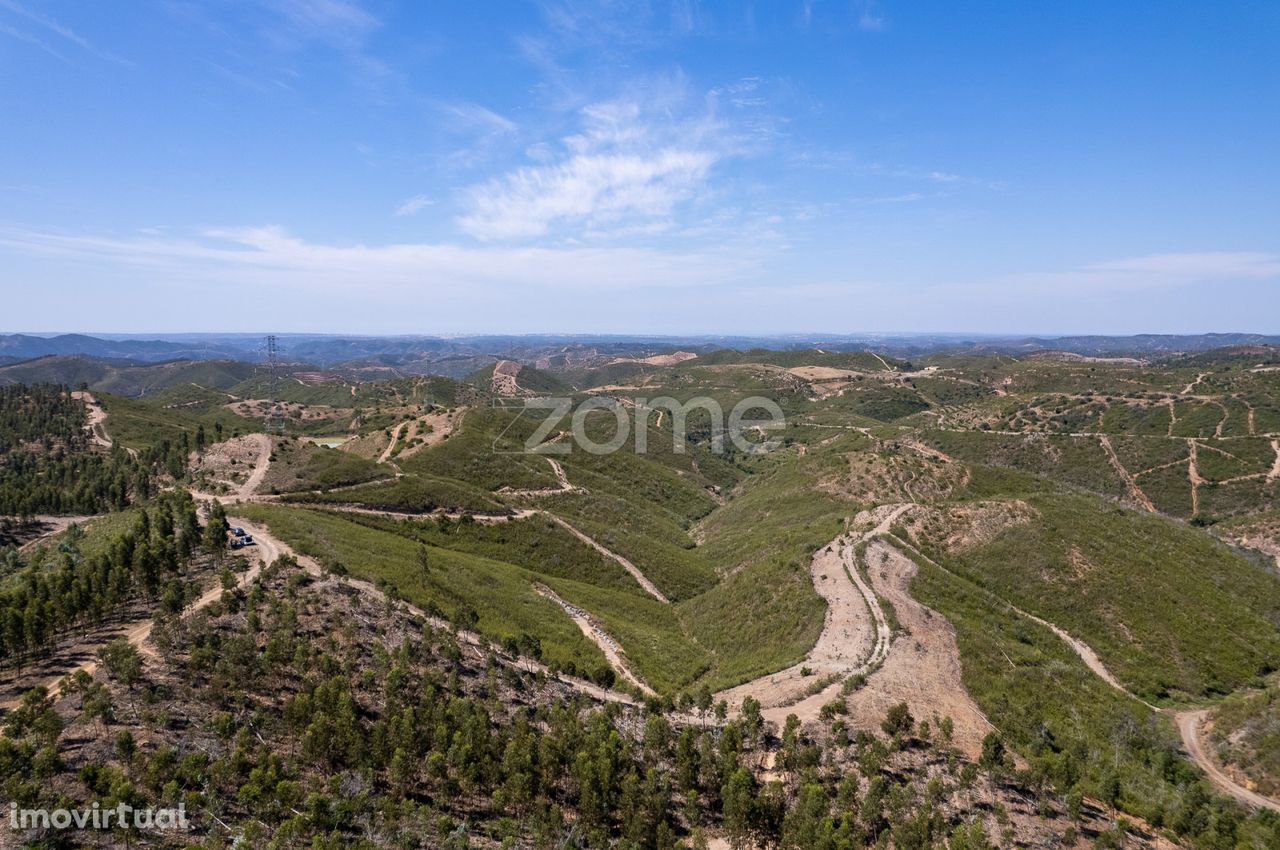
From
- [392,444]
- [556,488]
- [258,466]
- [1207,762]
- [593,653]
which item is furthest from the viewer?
[392,444]

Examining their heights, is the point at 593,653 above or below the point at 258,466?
below

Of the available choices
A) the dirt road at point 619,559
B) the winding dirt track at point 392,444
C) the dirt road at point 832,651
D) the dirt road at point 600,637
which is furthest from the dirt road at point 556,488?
the dirt road at point 832,651

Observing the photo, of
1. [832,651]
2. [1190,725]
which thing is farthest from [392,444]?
[1190,725]

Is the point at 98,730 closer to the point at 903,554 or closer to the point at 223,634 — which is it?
the point at 223,634

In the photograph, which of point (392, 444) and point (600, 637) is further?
point (392, 444)

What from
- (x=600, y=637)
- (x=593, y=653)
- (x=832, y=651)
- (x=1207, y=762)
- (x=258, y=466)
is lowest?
(x=1207, y=762)

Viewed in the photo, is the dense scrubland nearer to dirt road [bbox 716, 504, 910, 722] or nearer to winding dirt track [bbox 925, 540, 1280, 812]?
winding dirt track [bbox 925, 540, 1280, 812]

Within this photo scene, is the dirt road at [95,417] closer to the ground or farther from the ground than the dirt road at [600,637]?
farther from the ground

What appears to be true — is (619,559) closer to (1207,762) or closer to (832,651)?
(832,651)

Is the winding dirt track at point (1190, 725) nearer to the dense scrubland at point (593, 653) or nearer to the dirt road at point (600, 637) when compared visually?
the dense scrubland at point (593, 653)

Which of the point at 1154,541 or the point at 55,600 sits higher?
the point at 55,600

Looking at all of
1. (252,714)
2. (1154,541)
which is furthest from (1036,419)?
(252,714)
